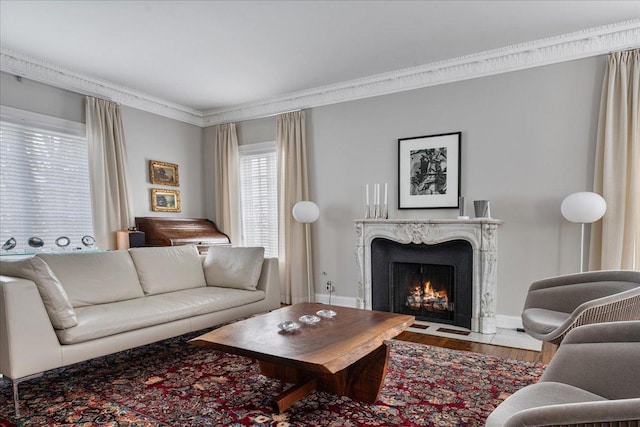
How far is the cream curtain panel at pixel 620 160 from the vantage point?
3090 millimetres

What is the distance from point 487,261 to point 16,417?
11.9 feet

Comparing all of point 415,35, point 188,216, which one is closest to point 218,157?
point 188,216

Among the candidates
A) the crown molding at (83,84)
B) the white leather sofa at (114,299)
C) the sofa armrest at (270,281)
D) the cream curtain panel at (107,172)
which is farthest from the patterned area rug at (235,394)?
the crown molding at (83,84)

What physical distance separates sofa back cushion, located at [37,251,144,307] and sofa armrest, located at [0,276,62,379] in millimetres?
613

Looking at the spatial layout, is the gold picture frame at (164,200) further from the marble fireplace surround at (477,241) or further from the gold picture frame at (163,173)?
the marble fireplace surround at (477,241)

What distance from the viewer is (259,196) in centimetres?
530

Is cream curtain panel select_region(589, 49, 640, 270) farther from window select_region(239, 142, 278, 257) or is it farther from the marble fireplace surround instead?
→ window select_region(239, 142, 278, 257)

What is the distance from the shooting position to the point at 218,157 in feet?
18.0

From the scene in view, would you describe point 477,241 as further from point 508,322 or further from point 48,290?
point 48,290

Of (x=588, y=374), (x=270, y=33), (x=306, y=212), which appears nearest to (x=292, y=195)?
(x=306, y=212)

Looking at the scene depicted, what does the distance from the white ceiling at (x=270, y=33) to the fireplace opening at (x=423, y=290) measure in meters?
2.18

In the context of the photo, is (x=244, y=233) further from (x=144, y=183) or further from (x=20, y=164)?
(x=20, y=164)

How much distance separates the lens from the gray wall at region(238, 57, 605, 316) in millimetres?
3381

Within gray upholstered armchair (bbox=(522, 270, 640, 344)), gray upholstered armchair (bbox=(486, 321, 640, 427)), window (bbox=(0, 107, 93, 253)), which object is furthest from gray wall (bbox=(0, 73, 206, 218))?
gray upholstered armchair (bbox=(486, 321, 640, 427))
